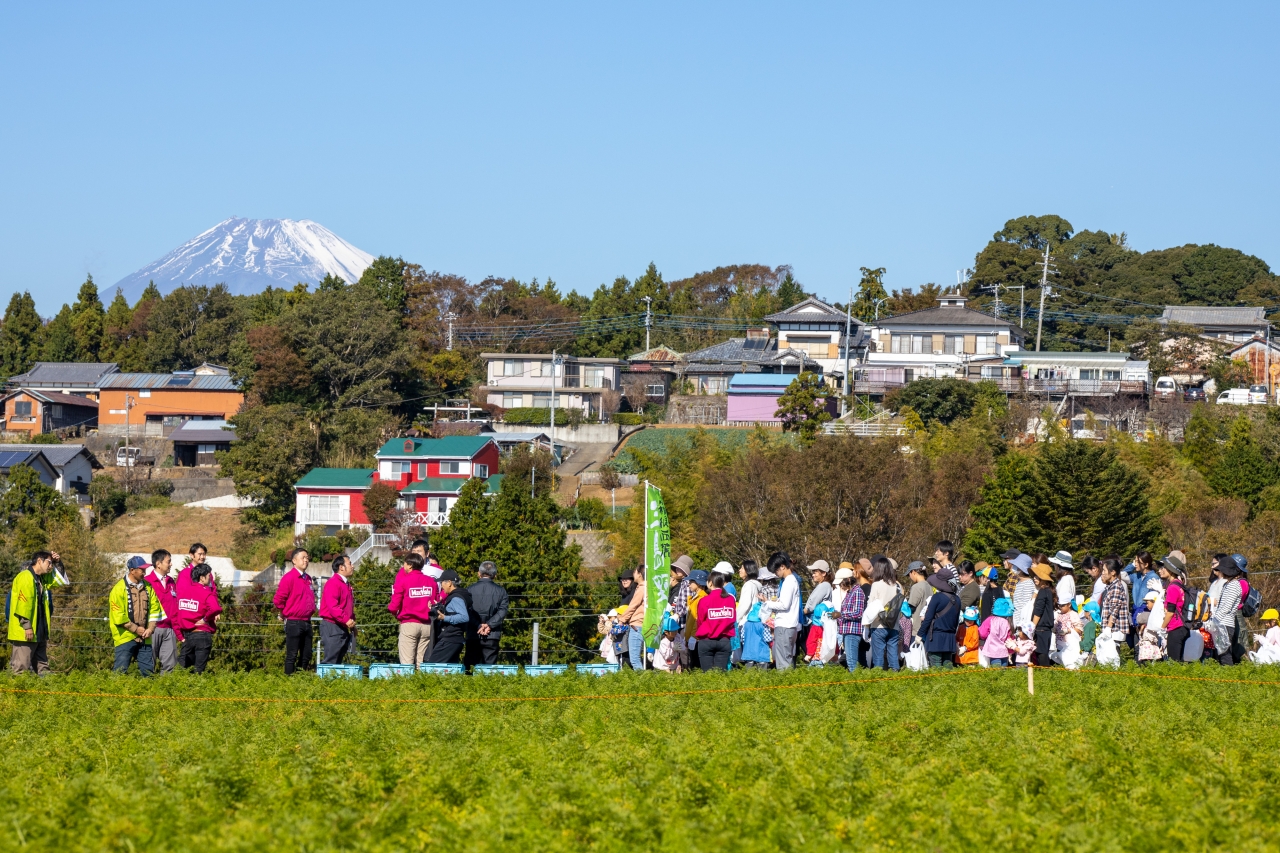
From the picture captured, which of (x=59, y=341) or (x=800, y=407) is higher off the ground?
(x=59, y=341)

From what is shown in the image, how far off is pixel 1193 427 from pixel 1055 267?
3718 centimetres

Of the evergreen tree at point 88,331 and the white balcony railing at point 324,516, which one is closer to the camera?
the white balcony railing at point 324,516

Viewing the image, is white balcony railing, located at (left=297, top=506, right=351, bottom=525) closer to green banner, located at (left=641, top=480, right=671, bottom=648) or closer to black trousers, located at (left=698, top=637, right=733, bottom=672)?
green banner, located at (left=641, top=480, right=671, bottom=648)

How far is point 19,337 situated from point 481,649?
93.1 meters

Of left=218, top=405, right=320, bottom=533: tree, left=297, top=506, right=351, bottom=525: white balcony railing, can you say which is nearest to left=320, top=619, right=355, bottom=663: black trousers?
left=297, top=506, right=351, bottom=525: white balcony railing

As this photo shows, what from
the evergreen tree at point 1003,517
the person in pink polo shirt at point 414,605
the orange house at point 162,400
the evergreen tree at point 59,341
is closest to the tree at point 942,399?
the evergreen tree at point 1003,517

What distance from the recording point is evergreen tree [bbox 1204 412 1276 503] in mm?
50188

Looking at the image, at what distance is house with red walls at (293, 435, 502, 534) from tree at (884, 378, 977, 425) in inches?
829

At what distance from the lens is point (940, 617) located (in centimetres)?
1481

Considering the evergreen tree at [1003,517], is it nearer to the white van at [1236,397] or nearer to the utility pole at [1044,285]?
the white van at [1236,397]

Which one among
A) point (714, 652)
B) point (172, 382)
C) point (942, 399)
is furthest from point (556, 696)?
point (172, 382)

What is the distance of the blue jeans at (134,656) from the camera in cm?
1492

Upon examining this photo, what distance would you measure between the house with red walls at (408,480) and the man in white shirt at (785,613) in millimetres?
43325

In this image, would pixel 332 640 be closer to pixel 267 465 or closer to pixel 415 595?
pixel 415 595
